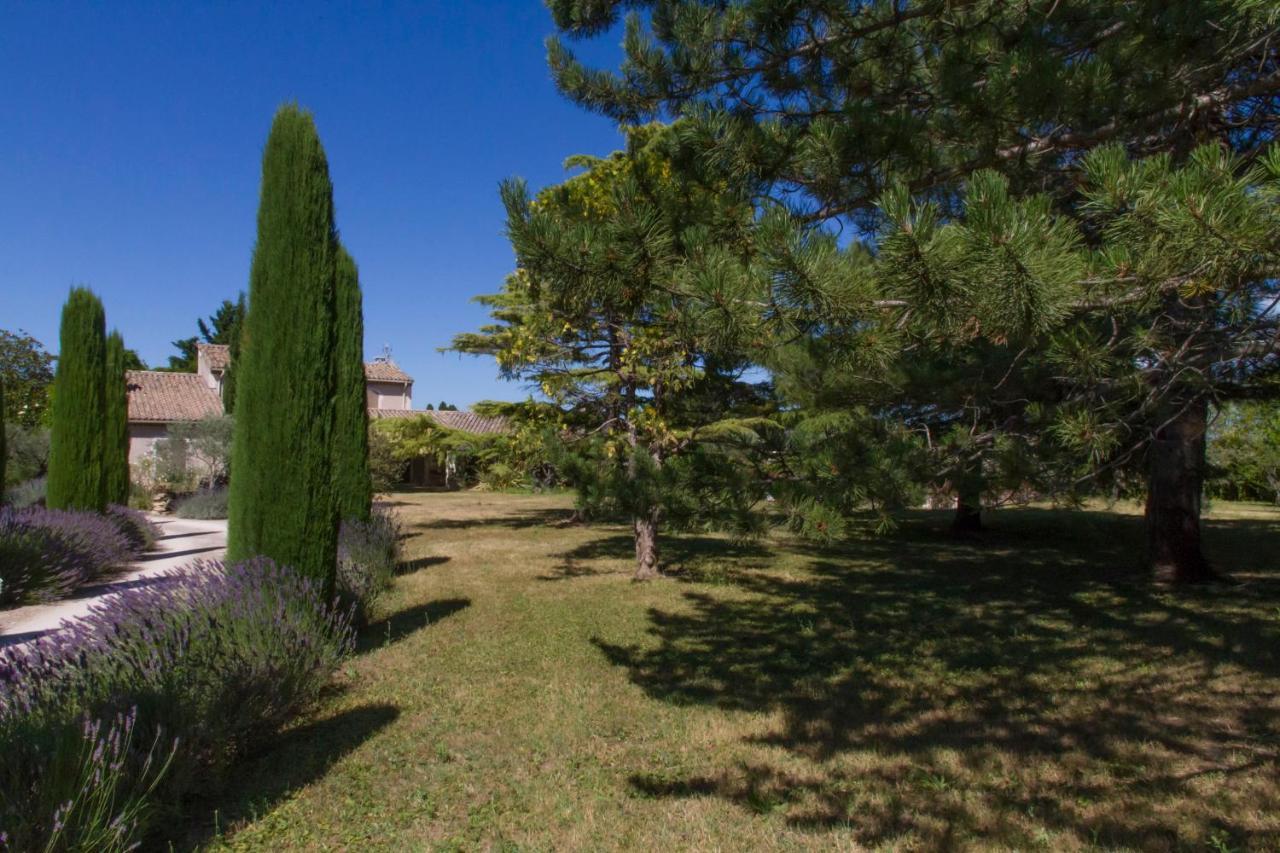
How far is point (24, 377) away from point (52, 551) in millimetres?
16068

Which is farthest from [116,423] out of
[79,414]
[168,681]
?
[168,681]

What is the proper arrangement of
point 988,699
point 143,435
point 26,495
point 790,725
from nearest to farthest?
point 790,725 → point 988,699 → point 26,495 → point 143,435

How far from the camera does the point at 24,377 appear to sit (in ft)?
70.2

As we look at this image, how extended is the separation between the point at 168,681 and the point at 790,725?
12.7 ft

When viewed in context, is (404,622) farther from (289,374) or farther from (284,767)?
(284,767)

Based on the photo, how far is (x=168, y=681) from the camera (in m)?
4.05

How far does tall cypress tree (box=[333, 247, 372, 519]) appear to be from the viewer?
1087cm

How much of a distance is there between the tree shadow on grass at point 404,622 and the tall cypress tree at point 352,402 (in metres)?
2.89

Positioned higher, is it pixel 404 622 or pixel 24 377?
pixel 24 377

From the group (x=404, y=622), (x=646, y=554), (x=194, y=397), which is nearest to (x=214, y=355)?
(x=194, y=397)

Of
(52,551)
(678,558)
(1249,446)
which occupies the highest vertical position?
(1249,446)

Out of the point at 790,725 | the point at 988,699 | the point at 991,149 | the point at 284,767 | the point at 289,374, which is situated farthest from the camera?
the point at 289,374

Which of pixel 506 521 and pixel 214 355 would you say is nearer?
pixel 506 521

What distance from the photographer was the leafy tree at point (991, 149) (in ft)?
8.31
